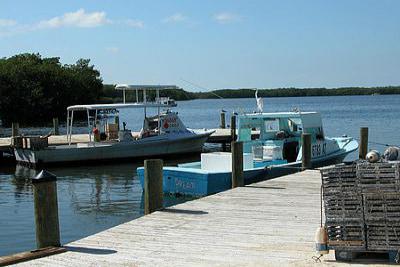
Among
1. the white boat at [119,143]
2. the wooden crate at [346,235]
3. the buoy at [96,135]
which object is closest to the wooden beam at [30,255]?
the wooden crate at [346,235]

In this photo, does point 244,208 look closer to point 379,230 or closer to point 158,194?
point 158,194

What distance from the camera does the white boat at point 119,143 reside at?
988 inches

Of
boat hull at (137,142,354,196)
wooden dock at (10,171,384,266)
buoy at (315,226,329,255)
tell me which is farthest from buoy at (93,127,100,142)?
buoy at (315,226,329,255)

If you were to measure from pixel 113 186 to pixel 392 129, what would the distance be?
107 ft

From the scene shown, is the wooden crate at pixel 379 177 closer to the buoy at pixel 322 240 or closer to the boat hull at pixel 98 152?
the buoy at pixel 322 240

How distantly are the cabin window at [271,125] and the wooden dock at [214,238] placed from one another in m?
7.86

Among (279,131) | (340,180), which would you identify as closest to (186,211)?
(340,180)

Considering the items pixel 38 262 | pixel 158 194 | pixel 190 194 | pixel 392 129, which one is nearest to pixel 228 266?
pixel 38 262

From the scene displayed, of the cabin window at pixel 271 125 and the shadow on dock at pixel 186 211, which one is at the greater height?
the cabin window at pixel 271 125

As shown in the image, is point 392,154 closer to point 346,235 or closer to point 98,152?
point 346,235

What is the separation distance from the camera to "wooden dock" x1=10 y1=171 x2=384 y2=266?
7.28m

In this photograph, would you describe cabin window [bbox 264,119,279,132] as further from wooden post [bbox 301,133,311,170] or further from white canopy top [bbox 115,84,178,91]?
white canopy top [bbox 115,84,178,91]

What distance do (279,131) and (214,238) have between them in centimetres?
1140

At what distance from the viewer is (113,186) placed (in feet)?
69.1
